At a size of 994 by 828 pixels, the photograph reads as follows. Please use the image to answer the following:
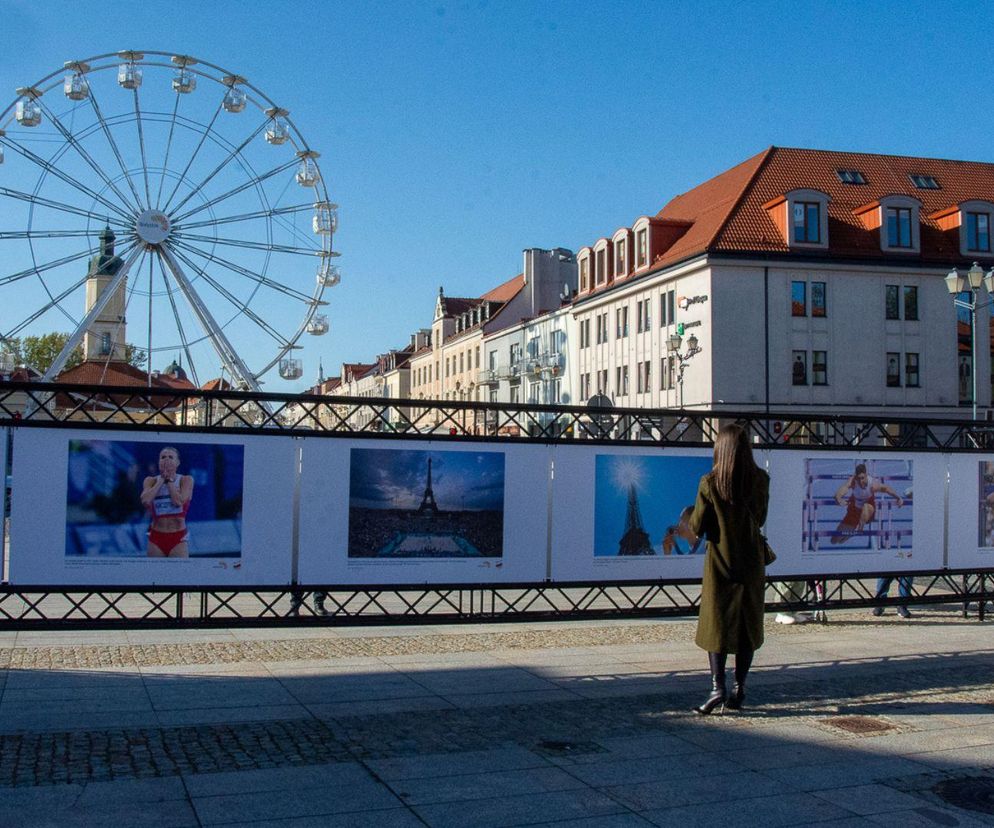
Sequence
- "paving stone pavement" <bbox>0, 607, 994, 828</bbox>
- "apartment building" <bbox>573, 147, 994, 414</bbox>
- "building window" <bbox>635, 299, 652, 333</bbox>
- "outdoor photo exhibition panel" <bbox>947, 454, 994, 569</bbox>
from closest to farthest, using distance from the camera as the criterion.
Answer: "paving stone pavement" <bbox>0, 607, 994, 828</bbox>
"outdoor photo exhibition panel" <bbox>947, 454, 994, 569</bbox>
"apartment building" <bbox>573, 147, 994, 414</bbox>
"building window" <bbox>635, 299, 652, 333</bbox>

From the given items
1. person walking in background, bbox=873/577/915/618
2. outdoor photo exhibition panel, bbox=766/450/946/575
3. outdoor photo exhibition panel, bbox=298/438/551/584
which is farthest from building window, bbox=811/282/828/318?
outdoor photo exhibition panel, bbox=298/438/551/584

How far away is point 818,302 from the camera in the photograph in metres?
50.6

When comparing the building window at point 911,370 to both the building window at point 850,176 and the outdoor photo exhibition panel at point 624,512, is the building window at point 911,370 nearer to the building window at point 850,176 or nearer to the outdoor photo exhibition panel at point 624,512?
the building window at point 850,176

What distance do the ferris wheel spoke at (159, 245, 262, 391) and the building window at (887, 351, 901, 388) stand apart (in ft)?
111

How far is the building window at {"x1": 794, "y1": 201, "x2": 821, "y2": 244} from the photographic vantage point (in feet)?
165

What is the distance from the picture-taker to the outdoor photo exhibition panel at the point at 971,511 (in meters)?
13.0

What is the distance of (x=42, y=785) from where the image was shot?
6605 mm

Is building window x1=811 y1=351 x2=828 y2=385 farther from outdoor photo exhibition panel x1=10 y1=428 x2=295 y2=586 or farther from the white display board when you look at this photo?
the white display board

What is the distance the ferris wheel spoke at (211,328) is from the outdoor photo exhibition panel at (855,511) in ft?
60.1

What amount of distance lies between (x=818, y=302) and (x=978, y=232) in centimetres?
926

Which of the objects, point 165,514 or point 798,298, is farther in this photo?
point 798,298

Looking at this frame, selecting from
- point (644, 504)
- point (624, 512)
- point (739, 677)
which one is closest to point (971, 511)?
point (644, 504)

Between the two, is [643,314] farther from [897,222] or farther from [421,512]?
[421,512]

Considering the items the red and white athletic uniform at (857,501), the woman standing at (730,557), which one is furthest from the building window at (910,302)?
the woman standing at (730,557)
